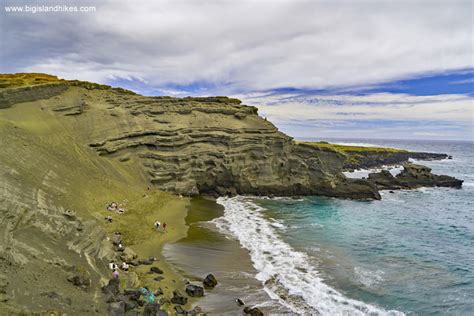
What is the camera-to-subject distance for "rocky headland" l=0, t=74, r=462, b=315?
51.5 ft

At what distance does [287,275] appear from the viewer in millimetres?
22781

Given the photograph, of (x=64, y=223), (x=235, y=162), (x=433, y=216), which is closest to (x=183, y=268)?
(x=64, y=223)

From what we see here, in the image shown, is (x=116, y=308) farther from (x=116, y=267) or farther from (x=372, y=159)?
(x=372, y=159)

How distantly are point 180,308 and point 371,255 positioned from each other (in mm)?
17187

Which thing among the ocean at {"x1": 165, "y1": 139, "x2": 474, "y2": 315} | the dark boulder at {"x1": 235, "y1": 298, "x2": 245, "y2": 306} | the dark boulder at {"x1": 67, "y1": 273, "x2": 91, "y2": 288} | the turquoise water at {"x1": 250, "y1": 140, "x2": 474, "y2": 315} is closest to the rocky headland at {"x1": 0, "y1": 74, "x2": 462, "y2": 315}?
the dark boulder at {"x1": 67, "y1": 273, "x2": 91, "y2": 288}

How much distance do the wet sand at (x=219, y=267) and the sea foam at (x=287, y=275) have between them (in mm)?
774

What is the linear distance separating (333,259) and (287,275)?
537 cm

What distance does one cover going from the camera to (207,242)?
94.0 feet

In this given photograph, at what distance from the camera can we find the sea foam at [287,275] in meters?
19.0

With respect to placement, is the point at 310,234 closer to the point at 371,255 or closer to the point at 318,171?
the point at 371,255

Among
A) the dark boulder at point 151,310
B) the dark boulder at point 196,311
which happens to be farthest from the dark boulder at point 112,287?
the dark boulder at point 196,311

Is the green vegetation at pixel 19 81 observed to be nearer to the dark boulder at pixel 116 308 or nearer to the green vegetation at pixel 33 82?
the green vegetation at pixel 33 82

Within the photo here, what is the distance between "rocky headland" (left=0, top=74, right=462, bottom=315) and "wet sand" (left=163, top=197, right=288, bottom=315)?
52.9 inches

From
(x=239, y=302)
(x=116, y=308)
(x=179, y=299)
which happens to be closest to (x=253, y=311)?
(x=239, y=302)
